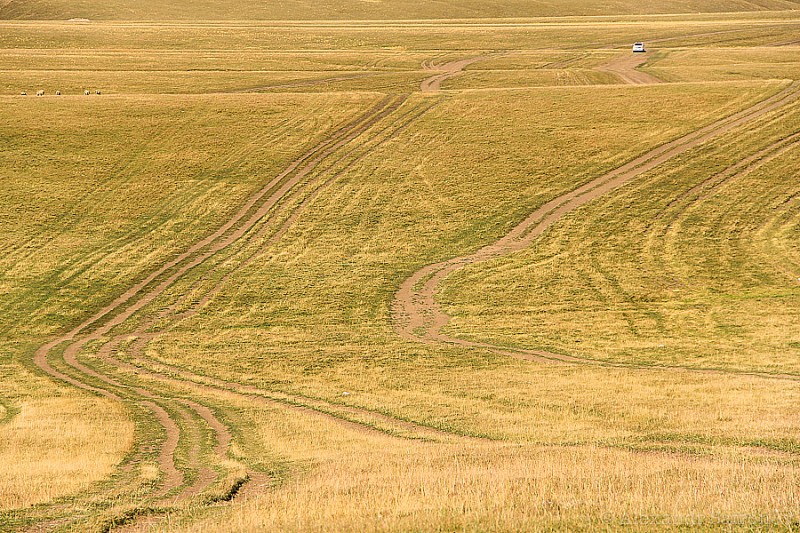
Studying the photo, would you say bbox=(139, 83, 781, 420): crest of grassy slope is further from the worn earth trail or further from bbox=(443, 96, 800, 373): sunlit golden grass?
bbox=(443, 96, 800, 373): sunlit golden grass

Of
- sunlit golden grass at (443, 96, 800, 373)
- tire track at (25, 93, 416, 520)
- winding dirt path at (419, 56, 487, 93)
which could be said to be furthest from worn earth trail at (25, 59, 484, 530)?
winding dirt path at (419, 56, 487, 93)

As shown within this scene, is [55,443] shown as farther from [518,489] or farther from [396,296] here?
[396,296]

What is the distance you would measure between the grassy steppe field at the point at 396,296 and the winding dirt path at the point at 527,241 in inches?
12.7

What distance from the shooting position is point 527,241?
5431 centimetres

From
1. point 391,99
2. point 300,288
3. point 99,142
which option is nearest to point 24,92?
point 99,142

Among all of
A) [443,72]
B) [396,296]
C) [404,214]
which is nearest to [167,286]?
[396,296]

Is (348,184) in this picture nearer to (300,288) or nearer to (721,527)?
(300,288)

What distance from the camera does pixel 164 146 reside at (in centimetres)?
7056

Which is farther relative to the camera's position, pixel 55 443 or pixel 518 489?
pixel 55 443

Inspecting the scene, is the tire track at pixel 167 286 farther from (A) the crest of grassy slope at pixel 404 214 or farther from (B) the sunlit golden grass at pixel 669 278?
(B) the sunlit golden grass at pixel 669 278

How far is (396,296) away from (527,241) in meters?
11.2

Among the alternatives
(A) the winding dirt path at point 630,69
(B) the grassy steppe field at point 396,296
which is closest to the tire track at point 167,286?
(B) the grassy steppe field at point 396,296

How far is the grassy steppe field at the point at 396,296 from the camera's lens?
18.1m

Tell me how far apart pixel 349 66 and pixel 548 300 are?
66036 millimetres
